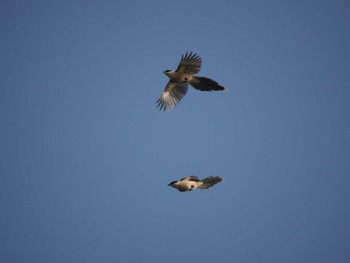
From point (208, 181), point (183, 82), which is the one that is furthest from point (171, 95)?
point (208, 181)

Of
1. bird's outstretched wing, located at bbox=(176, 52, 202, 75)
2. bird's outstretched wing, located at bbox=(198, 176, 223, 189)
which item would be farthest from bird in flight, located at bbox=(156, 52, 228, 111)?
bird's outstretched wing, located at bbox=(198, 176, 223, 189)

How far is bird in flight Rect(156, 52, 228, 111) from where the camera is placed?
1409cm

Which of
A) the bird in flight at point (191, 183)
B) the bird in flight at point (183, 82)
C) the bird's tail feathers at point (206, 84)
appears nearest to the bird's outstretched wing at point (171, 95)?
the bird in flight at point (183, 82)

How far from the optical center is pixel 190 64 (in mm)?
14438

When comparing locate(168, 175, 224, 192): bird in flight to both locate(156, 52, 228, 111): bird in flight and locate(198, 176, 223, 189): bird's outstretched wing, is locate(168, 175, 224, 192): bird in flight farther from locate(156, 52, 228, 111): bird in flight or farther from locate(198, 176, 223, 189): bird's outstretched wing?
locate(156, 52, 228, 111): bird in flight

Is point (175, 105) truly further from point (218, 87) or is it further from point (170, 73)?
point (218, 87)

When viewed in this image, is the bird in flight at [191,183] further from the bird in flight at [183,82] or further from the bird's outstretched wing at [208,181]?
the bird in flight at [183,82]

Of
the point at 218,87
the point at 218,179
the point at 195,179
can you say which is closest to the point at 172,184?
the point at 195,179

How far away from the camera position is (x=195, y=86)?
1434 centimetres

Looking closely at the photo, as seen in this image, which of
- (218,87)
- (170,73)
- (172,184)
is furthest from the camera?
(170,73)

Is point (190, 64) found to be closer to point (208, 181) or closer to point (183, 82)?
point (183, 82)

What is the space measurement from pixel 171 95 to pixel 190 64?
7.80 ft

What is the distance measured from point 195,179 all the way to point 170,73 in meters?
4.75

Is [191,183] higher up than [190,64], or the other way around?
[190,64]
